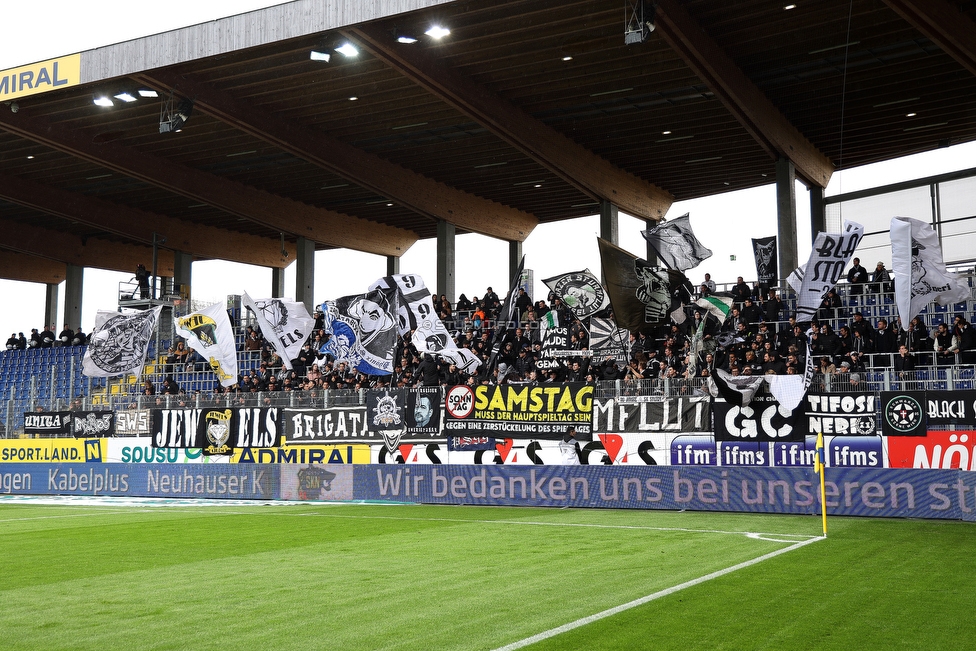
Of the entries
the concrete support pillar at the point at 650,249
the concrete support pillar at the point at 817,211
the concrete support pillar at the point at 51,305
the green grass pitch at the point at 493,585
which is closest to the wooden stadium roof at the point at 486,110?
the concrete support pillar at the point at 650,249

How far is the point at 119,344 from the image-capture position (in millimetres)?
32688

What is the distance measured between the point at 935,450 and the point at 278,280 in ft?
119

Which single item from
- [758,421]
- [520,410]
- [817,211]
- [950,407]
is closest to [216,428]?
[520,410]

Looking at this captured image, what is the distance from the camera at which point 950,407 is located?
809 inches

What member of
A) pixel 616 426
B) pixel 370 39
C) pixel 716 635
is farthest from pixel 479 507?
pixel 716 635

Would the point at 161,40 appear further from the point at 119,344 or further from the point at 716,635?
the point at 716,635

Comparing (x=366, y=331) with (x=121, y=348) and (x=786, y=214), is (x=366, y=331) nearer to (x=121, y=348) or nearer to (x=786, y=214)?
(x=121, y=348)

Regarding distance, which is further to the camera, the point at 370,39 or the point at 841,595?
the point at 370,39

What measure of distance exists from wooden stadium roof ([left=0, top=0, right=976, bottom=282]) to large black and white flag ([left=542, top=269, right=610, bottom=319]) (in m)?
5.24

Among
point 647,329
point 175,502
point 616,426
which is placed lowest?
point 175,502

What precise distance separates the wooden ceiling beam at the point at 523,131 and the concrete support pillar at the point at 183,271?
2047 cm

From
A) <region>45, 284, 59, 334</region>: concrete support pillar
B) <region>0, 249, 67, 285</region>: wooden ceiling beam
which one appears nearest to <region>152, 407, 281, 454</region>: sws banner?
<region>0, 249, 67, 285</region>: wooden ceiling beam

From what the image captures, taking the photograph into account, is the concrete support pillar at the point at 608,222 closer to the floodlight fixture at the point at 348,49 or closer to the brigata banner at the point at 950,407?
the floodlight fixture at the point at 348,49

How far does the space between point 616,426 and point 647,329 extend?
3054 millimetres
